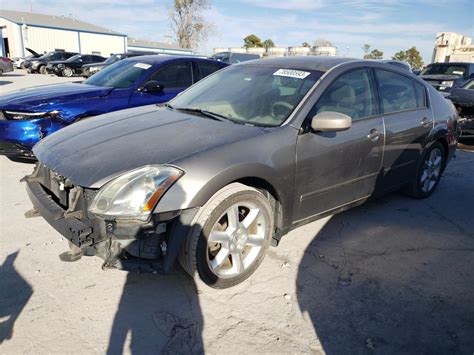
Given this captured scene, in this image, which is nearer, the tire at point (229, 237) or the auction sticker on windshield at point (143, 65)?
the tire at point (229, 237)

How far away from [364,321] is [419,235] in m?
1.69

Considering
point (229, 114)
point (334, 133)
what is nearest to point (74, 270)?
point (229, 114)

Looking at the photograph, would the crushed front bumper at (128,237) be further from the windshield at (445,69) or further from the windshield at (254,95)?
the windshield at (445,69)

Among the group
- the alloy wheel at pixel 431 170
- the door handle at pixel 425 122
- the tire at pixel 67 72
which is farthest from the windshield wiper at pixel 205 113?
the tire at pixel 67 72

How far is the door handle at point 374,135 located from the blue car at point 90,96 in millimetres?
3250

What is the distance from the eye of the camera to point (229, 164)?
261 cm

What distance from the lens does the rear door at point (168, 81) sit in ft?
19.1

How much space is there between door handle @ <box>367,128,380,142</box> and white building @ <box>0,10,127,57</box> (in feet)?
147

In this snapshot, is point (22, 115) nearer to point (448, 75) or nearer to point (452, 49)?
point (448, 75)

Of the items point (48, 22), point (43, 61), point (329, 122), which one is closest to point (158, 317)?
point (329, 122)

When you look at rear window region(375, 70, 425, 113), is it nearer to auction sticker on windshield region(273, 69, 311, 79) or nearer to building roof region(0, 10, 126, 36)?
auction sticker on windshield region(273, 69, 311, 79)

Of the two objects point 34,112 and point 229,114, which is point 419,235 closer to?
point 229,114

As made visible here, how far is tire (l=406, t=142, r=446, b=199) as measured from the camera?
4543 millimetres

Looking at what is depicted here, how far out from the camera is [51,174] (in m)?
2.88
